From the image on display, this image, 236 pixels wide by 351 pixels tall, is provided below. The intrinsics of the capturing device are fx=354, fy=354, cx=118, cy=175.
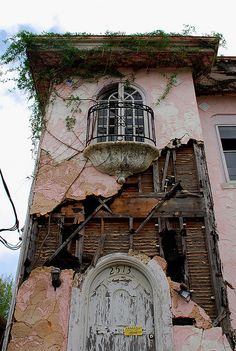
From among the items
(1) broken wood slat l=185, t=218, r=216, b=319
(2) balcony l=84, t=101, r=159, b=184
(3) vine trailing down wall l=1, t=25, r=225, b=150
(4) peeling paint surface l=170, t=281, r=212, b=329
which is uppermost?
(3) vine trailing down wall l=1, t=25, r=225, b=150

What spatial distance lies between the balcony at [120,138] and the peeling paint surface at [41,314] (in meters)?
2.34

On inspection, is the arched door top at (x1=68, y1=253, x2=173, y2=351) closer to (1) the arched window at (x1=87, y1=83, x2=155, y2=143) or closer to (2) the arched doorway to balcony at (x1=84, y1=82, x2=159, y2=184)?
(2) the arched doorway to balcony at (x1=84, y1=82, x2=159, y2=184)

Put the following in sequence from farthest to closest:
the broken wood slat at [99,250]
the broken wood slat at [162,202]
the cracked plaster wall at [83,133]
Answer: the cracked plaster wall at [83,133]
the broken wood slat at [162,202]
the broken wood slat at [99,250]

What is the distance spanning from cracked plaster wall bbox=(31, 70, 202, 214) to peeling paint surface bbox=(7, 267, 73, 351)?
1371 millimetres

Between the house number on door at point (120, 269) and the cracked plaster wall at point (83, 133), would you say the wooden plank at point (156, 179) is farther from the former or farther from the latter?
the house number on door at point (120, 269)

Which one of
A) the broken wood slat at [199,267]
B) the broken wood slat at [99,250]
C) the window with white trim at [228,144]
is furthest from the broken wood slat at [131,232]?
the window with white trim at [228,144]

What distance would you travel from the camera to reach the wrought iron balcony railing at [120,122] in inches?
309

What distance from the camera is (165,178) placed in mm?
7191

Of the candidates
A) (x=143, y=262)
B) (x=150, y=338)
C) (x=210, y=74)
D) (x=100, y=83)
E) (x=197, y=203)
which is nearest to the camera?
(x=150, y=338)

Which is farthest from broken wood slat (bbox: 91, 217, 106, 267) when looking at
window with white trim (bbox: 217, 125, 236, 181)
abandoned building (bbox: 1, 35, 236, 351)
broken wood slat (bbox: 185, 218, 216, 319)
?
window with white trim (bbox: 217, 125, 236, 181)

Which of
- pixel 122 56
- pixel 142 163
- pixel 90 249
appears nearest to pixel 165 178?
pixel 142 163

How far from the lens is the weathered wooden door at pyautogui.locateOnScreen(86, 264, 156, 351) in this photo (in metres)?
5.59

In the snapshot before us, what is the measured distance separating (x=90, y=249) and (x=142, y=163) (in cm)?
204

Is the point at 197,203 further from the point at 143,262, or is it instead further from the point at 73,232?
the point at 73,232
